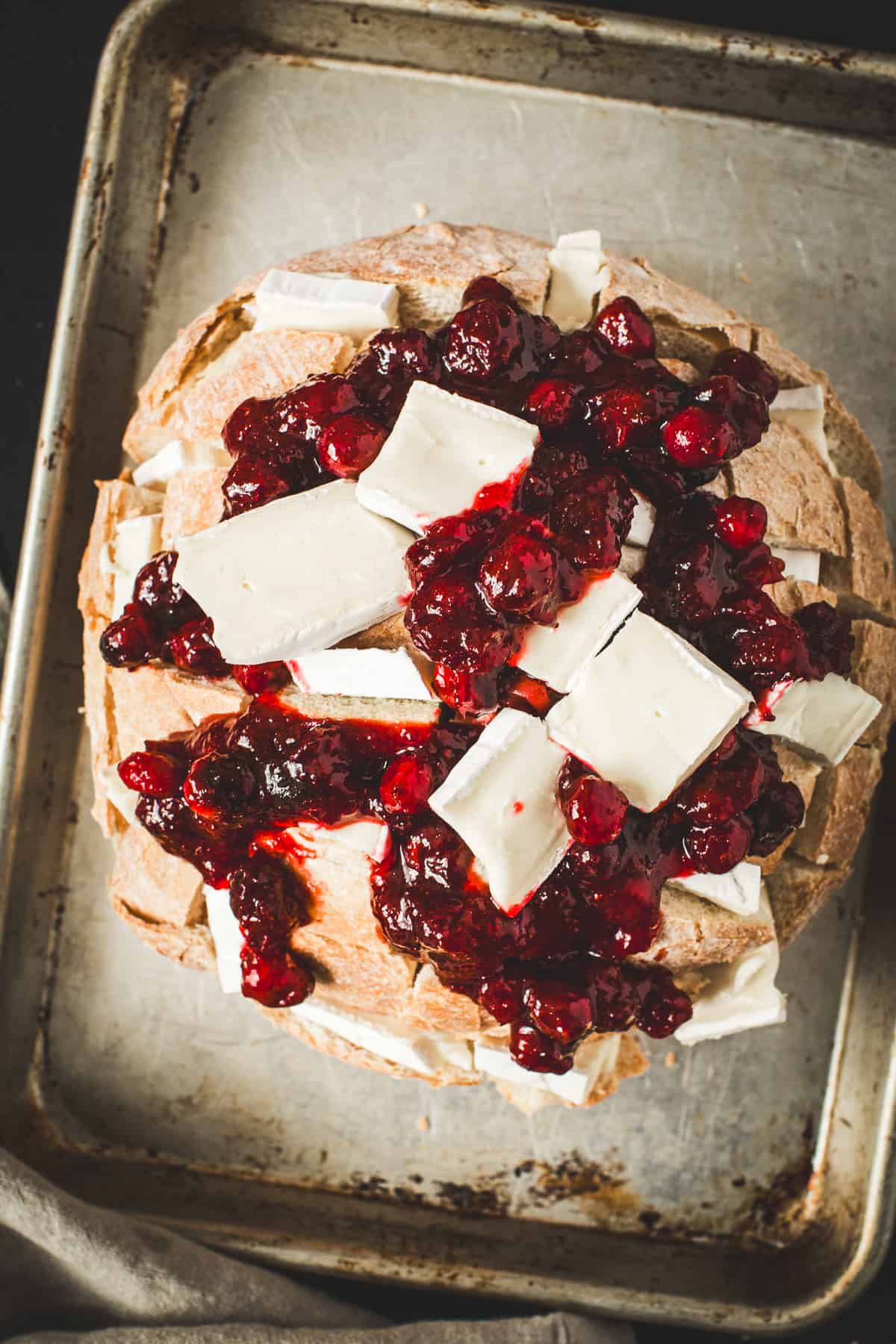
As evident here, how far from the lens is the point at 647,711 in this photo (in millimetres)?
1408

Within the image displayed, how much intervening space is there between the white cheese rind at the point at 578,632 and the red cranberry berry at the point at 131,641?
22.0 inches

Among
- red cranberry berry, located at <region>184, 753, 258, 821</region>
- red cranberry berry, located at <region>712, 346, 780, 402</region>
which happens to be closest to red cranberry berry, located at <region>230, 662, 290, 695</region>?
red cranberry berry, located at <region>184, 753, 258, 821</region>

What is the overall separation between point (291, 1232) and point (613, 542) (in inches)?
63.8

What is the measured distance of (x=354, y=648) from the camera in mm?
1480

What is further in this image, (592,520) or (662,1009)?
(662,1009)

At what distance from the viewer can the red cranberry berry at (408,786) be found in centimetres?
141

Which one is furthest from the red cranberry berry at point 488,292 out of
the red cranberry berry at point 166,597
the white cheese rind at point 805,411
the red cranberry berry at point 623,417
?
the red cranberry berry at point 166,597

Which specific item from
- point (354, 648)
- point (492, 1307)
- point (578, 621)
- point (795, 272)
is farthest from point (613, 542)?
point (492, 1307)

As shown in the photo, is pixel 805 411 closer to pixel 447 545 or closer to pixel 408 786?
pixel 447 545

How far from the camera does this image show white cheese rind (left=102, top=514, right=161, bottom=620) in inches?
66.4

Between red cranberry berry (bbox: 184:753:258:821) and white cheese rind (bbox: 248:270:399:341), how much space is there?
664mm

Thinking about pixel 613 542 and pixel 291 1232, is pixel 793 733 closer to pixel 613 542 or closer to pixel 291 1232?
pixel 613 542

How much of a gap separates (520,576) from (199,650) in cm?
50

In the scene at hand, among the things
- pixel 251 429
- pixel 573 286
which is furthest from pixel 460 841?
pixel 573 286
